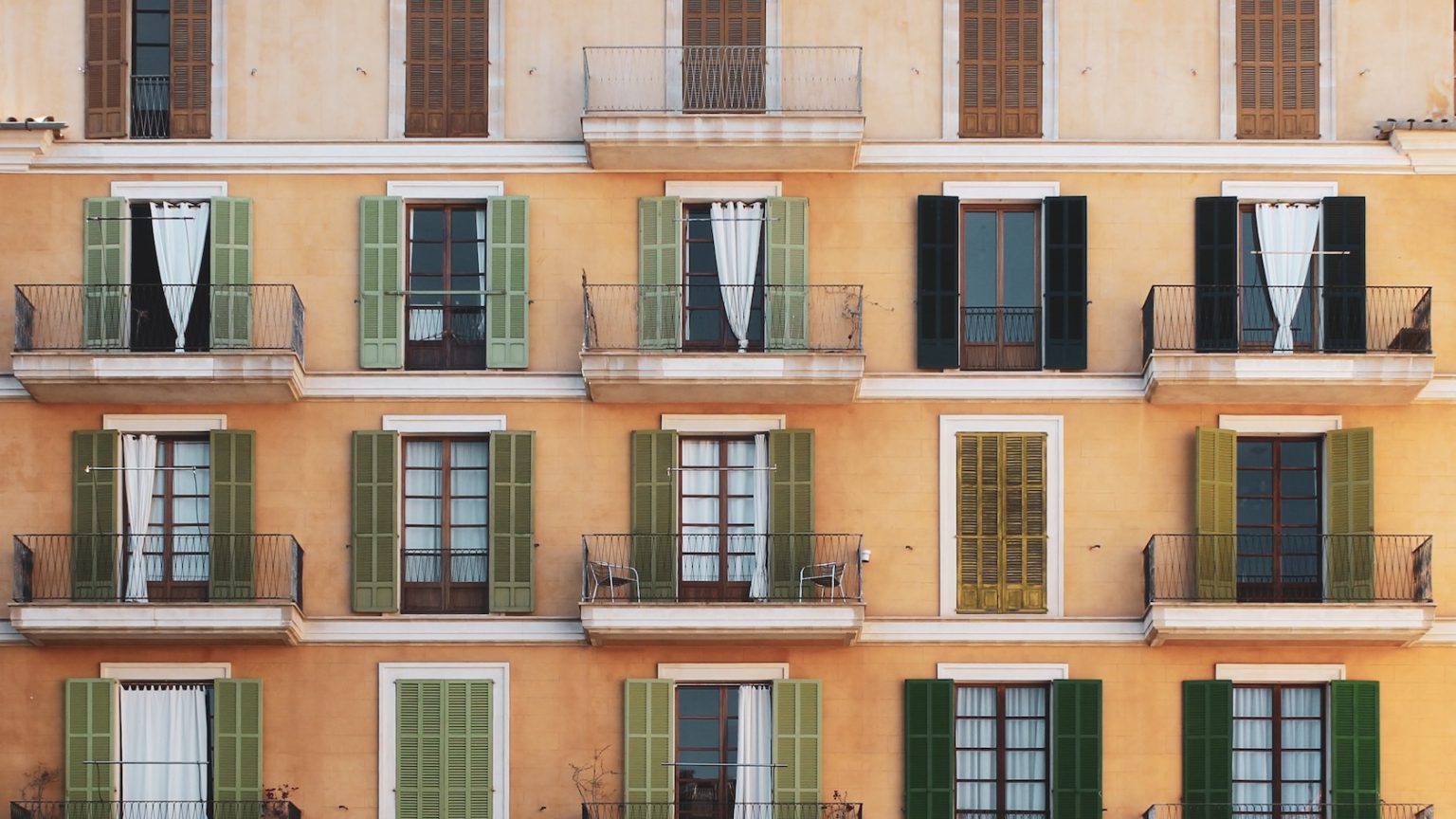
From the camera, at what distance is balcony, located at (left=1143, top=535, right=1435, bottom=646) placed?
2911 centimetres

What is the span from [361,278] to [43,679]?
20.0 ft

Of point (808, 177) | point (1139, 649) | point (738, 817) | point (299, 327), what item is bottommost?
point (738, 817)

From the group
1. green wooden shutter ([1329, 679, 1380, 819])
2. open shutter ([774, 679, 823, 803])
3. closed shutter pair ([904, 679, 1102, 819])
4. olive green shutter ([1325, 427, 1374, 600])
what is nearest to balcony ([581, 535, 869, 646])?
open shutter ([774, 679, 823, 803])

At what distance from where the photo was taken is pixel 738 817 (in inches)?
1164

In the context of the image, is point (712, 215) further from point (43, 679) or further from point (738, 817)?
point (43, 679)

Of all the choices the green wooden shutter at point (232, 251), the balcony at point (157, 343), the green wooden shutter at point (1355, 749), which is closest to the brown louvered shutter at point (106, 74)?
the green wooden shutter at point (232, 251)

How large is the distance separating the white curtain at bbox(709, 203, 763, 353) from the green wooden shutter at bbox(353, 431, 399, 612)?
4.43 m

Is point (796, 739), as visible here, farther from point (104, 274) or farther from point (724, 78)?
point (104, 274)

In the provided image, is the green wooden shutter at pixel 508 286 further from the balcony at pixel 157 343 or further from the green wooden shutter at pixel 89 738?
the green wooden shutter at pixel 89 738

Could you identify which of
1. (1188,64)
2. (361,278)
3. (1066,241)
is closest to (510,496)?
(361,278)

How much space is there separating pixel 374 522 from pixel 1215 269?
10604mm

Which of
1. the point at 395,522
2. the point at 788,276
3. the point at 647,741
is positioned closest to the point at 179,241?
the point at 395,522

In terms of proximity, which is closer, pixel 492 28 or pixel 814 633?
pixel 814 633

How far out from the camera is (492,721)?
98.0ft
